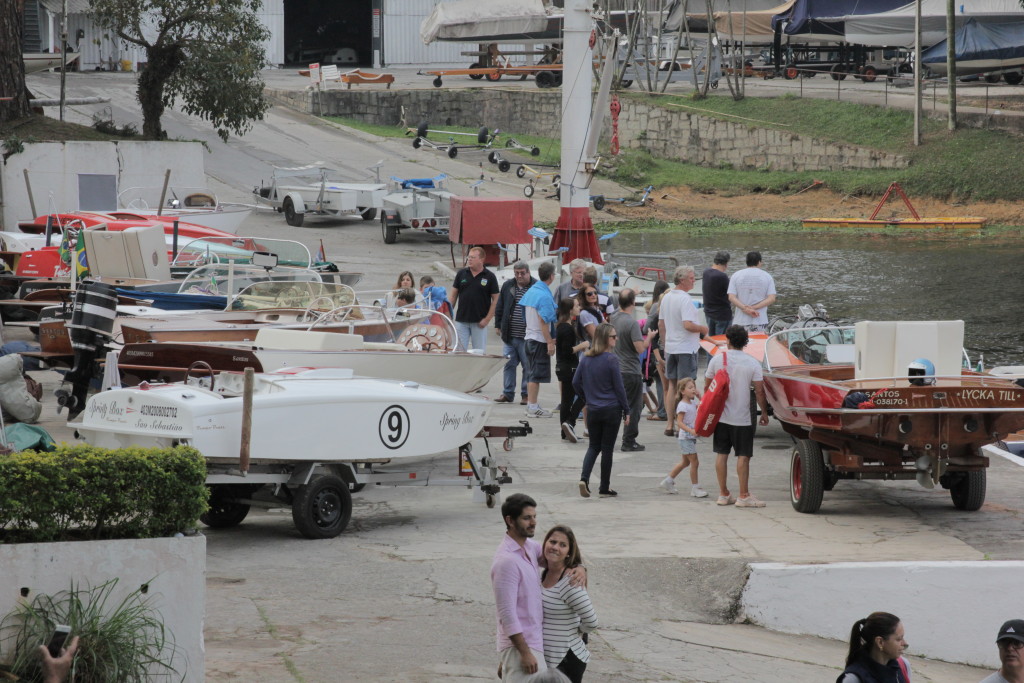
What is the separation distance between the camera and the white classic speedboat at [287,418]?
28.1 ft

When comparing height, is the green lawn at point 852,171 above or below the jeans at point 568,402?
above

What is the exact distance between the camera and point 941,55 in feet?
143

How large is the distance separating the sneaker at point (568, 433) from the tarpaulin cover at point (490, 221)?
31.3 feet

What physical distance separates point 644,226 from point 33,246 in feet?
65.7

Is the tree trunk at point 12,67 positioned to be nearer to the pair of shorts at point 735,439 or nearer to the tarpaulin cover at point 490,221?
the tarpaulin cover at point 490,221

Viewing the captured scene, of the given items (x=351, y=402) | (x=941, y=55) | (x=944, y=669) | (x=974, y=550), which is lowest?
(x=944, y=669)

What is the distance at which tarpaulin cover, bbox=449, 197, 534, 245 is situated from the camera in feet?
72.1

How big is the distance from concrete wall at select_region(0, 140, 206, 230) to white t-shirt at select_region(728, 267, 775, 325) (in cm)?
1787

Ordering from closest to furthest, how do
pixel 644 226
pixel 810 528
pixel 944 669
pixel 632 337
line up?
pixel 944 669, pixel 810 528, pixel 632 337, pixel 644 226

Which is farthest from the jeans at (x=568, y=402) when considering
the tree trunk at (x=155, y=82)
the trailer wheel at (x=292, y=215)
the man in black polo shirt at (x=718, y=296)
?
the tree trunk at (x=155, y=82)

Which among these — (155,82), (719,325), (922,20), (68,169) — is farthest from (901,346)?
(922,20)

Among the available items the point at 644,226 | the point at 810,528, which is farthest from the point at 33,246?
the point at 644,226

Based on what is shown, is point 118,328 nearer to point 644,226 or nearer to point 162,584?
point 162,584

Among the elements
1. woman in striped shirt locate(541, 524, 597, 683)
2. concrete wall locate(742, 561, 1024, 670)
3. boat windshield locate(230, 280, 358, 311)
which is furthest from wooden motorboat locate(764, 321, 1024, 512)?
boat windshield locate(230, 280, 358, 311)
